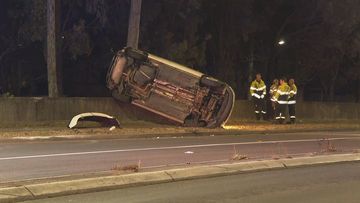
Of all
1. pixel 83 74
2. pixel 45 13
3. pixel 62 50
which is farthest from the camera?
pixel 83 74

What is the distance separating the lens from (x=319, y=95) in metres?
49.1

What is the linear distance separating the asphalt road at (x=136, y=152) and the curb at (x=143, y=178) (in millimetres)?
762

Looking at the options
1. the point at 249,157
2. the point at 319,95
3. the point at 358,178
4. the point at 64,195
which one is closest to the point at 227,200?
the point at 64,195

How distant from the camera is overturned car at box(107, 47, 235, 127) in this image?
23.2 m

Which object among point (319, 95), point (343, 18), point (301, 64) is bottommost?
point (319, 95)

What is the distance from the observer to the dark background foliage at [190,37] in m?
27.8

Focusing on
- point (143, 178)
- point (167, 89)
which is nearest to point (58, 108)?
point (167, 89)

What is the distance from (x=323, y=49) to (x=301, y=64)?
287cm

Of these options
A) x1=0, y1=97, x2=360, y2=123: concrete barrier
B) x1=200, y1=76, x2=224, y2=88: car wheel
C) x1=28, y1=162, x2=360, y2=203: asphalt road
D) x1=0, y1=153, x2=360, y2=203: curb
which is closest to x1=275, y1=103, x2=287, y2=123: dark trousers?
x1=200, y1=76, x2=224, y2=88: car wheel

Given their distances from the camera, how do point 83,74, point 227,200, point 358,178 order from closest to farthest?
point 227,200
point 358,178
point 83,74

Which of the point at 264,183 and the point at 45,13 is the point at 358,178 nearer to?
the point at 264,183

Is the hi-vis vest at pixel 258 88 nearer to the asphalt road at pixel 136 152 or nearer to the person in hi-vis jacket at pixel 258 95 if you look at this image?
the person in hi-vis jacket at pixel 258 95

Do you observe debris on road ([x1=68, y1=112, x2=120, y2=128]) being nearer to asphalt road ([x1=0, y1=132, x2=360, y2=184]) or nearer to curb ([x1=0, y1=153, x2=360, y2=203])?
asphalt road ([x1=0, y1=132, x2=360, y2=184])

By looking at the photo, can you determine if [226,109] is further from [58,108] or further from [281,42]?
[281,42]
